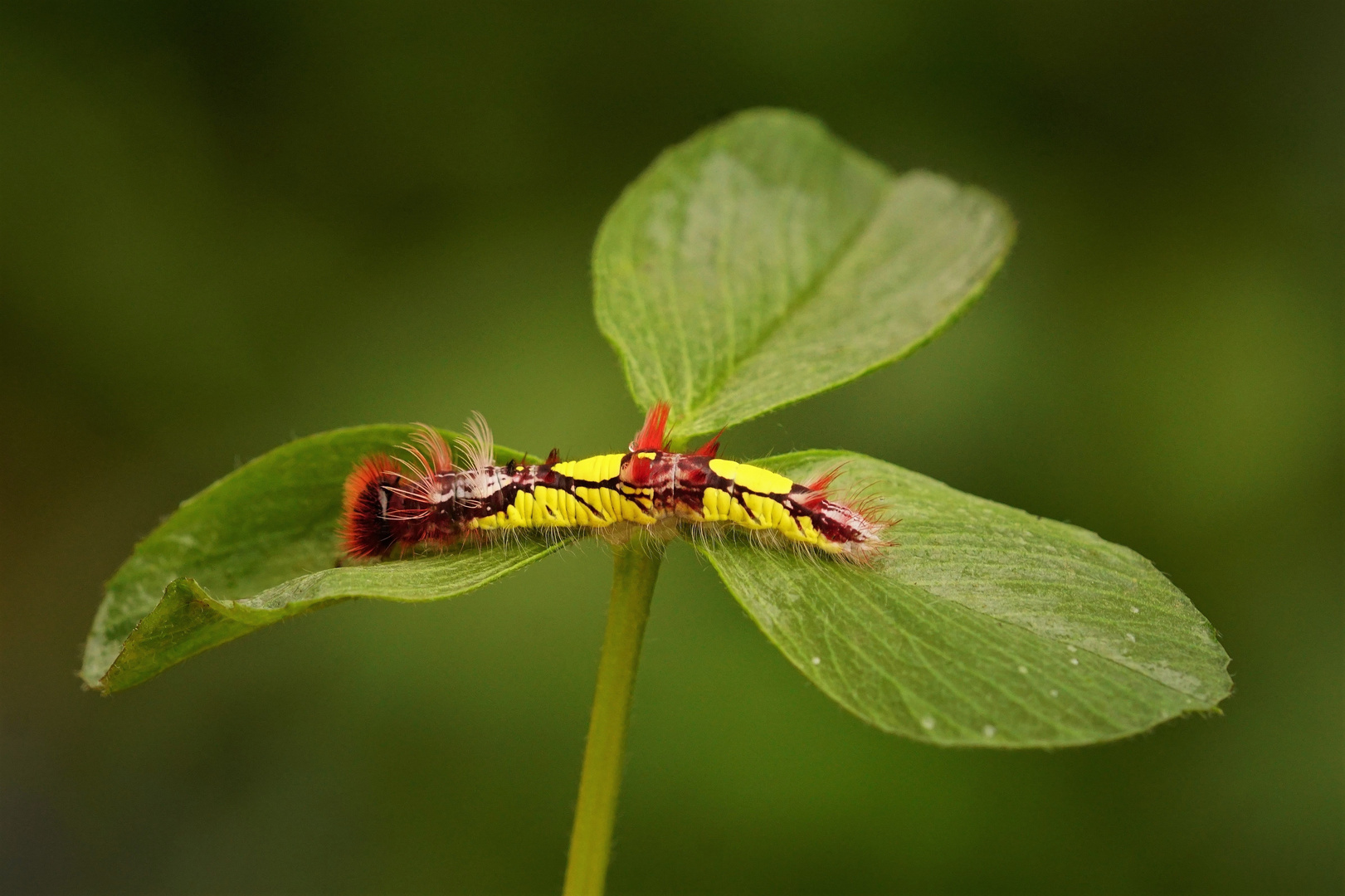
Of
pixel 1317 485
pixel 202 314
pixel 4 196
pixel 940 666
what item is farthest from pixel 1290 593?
pixel 4 196

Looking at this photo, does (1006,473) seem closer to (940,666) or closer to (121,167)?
(940,666)

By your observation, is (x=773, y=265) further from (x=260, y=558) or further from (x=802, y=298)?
(x=260, y=558)

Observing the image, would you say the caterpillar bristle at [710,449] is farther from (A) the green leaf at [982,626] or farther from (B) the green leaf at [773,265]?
(A) the green leaf at [982,626]

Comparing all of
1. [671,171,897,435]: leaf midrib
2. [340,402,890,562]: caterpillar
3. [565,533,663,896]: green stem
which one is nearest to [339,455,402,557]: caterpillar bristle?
[340,402,890,562]: caterpillar

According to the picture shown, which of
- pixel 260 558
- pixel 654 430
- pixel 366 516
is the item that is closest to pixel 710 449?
pixel 654 430

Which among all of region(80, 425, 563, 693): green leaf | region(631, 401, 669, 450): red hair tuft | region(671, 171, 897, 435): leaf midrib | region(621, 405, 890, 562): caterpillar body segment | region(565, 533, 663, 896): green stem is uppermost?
region(671, 171, 897, 435): leaf midrib

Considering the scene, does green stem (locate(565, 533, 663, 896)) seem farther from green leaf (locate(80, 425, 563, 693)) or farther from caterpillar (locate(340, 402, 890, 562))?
caterpillar (locate(340, 402, 890, 562))

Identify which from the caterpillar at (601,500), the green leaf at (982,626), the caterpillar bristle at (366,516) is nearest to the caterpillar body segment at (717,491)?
the caterpillar at (601,500)
